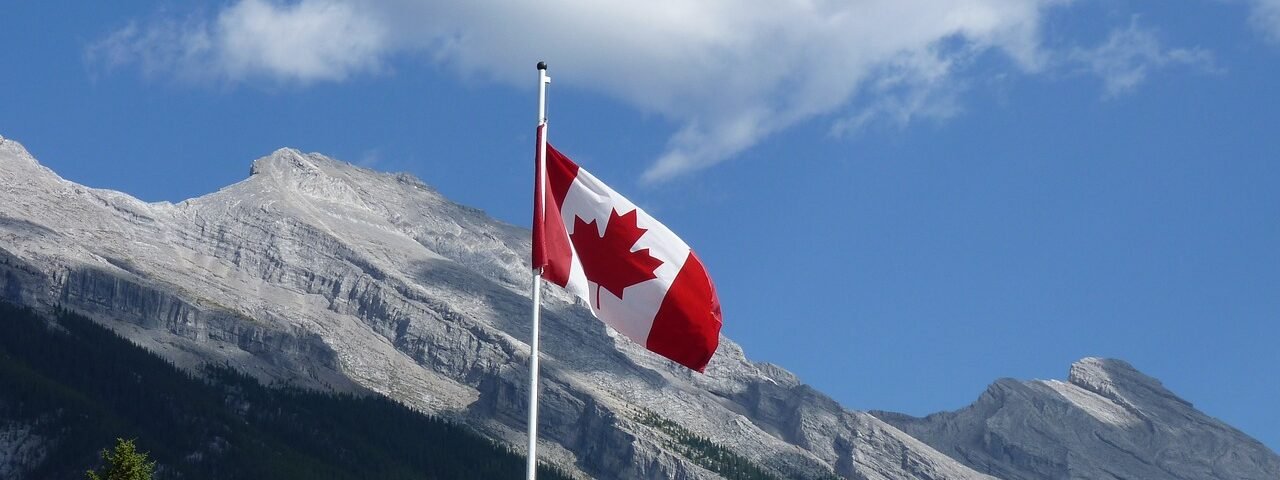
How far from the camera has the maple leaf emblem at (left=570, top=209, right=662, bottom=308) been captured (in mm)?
50094

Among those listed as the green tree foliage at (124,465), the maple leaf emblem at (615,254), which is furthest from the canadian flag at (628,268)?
the green tree foliage at (124,465)

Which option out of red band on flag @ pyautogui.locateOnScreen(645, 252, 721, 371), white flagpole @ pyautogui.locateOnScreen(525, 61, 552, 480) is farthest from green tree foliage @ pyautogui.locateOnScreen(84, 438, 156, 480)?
red band on flag @ pyautogui.locateOnScreen(645, 252, 721, 371)

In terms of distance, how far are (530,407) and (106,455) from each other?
94.9ft

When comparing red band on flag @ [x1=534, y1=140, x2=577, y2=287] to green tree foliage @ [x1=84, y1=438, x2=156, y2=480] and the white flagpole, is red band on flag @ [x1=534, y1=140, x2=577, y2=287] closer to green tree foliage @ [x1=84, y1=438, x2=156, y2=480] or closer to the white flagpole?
the white flagpole

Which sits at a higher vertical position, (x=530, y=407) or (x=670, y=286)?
(x=670, y=286)

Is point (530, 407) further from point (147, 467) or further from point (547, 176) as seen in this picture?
point (147, 467)

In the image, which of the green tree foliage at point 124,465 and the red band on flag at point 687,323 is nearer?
the red band on flag at point 687,323

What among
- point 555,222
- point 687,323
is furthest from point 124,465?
point 687,323

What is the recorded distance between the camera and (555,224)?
49.6 m

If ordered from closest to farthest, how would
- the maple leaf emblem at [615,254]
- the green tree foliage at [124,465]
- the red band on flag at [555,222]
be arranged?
the red band on flag at [555,222] → the maple leaf emblem at [615,254] → the green tree foliage at [124,465]

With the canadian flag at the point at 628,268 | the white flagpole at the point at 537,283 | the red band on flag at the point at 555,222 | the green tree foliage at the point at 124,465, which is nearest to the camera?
the white flagpole at the point at 537,283

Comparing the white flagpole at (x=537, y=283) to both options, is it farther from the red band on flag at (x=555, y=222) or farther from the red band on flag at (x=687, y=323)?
the red band on flag at (x=687, y=323)

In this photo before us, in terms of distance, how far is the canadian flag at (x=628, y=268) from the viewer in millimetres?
49906

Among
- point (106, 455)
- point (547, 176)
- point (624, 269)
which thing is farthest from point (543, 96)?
point (106, 455)
